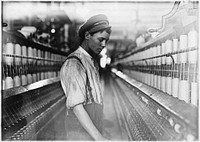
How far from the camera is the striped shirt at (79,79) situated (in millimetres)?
1630

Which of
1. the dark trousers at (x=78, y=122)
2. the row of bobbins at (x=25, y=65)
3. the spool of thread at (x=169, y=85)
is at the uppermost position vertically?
the row of bobbins at (x=25, y=65)

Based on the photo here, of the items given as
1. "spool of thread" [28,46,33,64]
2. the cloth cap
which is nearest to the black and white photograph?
the cloth cap

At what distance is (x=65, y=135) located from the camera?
1917 mm

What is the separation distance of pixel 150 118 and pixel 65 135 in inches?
28.0

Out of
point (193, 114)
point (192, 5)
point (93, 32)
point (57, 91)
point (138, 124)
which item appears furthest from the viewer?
point (57, 91)

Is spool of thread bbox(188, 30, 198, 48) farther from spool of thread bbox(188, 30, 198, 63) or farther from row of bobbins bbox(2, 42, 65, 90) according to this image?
row of bobbins bbox(2, 42, 65, 90)

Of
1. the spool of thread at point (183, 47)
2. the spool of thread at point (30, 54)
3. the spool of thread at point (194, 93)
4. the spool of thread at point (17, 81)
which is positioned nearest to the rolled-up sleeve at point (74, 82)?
the spool of thread at point (194, 93)

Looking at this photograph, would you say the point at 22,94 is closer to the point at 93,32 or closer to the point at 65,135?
the point at 65,135

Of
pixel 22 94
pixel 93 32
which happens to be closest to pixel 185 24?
pixel 93 32

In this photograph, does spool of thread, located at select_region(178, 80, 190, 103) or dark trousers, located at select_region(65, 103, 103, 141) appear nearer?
dark trousers, located at select_region(65, 103, 103, 141)

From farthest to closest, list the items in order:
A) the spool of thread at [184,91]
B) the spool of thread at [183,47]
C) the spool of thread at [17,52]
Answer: the spool of thread at [17,52] < the spool of thread at [183,47] < the spool of thread at [184,91]

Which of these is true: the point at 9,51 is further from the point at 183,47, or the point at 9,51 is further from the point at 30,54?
the point at 183,47

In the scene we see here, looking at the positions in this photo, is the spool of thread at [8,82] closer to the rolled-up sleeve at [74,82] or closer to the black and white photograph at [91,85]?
the black and white photograph at [91,85]

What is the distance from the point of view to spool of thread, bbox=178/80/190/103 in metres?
1.92
